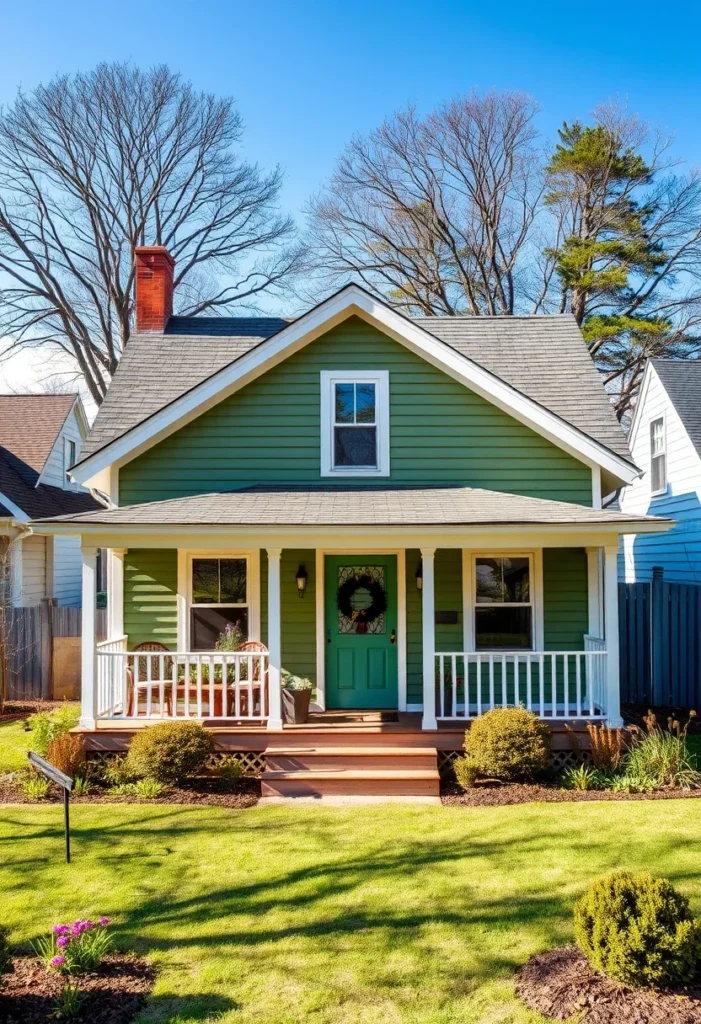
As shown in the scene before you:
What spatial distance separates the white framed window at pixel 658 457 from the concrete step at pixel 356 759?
32.6 feet

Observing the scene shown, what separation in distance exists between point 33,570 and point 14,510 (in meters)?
2.21

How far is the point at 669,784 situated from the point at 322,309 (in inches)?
296

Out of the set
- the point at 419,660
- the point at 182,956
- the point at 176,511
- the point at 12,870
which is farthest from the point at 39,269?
the point at 182,956

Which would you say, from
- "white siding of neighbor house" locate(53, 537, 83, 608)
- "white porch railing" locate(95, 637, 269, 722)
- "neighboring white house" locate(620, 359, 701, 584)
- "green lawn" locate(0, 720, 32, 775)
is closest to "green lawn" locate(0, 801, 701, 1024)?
"white porch railing" locate(95, 637, 269, 722)

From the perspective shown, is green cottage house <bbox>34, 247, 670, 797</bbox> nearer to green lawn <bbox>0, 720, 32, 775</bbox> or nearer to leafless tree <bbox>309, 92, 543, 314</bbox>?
green lawn <bbox>0, 720, 32, 775</bbox>

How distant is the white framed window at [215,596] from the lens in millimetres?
11234

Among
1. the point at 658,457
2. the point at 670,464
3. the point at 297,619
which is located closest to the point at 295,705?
the point at 297,619

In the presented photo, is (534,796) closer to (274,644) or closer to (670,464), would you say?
(274,644)

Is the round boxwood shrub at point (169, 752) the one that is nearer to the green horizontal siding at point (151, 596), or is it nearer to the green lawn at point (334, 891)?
the green lawn at point (334, 891)

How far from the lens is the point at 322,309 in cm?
1102

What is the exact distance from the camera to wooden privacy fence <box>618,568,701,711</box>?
12938mm

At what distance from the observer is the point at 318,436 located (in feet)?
37.8

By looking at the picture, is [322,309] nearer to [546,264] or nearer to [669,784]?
[669,784]

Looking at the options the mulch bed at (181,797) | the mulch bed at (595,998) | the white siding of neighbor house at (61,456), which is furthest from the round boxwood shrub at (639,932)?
the white siding of neighbor house at (61,456)
